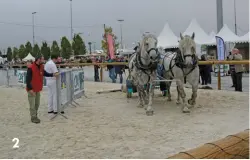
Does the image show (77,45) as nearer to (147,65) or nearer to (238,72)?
(238,72)

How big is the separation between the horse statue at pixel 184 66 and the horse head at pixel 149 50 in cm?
60

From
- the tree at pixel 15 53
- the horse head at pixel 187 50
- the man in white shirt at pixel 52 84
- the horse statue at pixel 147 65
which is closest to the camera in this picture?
the horse head at pixel 187 50

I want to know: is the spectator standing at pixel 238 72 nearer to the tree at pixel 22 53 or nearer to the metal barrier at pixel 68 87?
the metal barrier at pixel 68 87

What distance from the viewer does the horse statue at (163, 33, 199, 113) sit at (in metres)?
8.35

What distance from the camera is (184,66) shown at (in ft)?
28.7

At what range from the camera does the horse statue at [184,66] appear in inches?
329

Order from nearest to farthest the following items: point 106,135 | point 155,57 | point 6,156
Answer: point 6,156, point 106,135, point 155,57

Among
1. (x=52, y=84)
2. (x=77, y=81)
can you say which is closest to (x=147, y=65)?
(x=52, y=84)

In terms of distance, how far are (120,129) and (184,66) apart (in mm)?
2705

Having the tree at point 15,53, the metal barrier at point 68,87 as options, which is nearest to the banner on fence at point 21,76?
the metal barrier at point 68,87

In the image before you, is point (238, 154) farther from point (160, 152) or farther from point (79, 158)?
point (79, 158)

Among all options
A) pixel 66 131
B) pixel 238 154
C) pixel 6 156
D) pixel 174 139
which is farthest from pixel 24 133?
pixel 238 154

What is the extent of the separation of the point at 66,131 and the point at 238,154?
4.70 m

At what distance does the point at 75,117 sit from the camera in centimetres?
880
